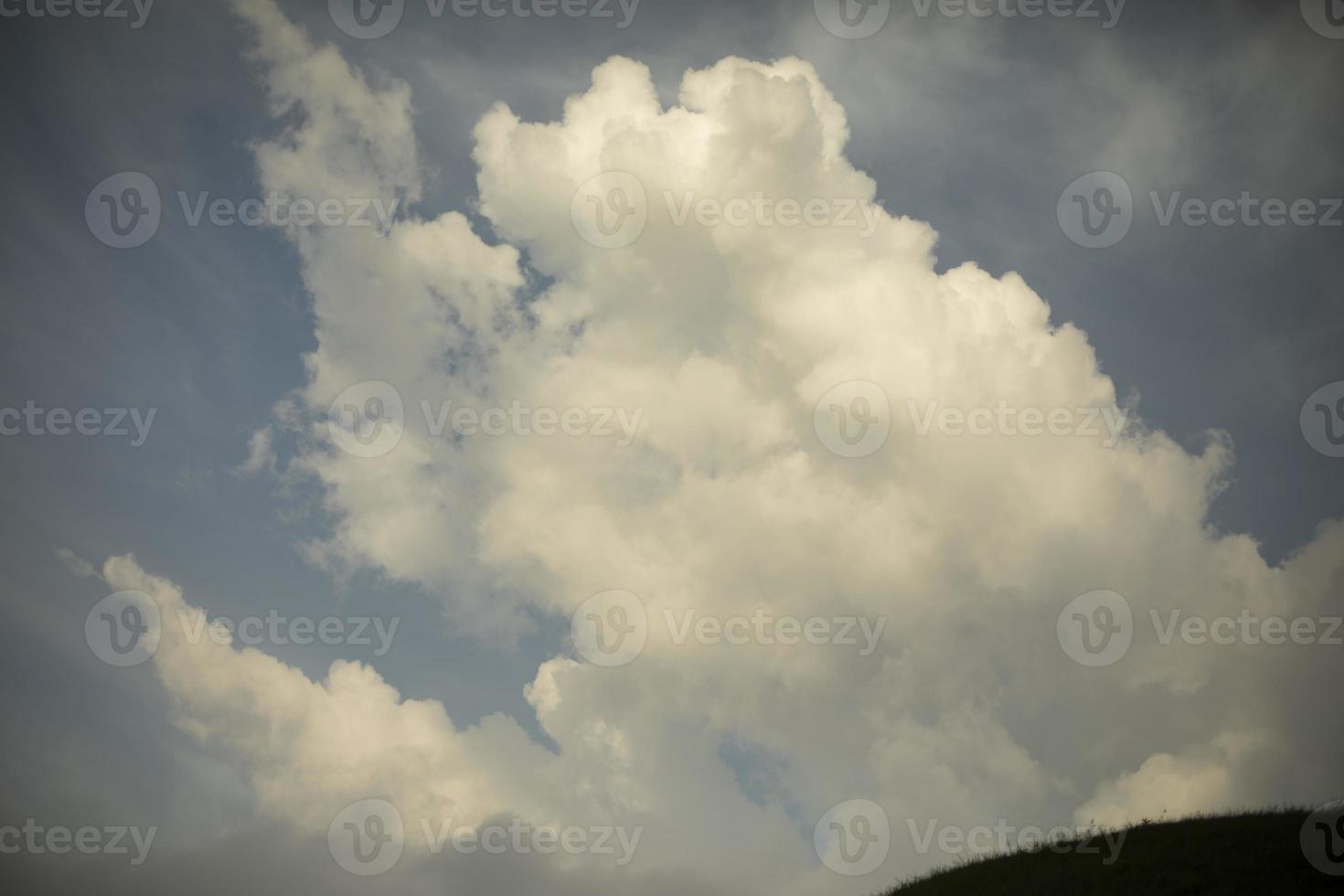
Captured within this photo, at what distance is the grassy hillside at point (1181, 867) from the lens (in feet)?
80.9

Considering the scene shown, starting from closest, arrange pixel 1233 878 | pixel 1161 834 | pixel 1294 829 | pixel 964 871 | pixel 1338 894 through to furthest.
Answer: pixel 1338 894, pixel 1233 878, pixel 1294 829, pixel 1161 834, pixel 964 871

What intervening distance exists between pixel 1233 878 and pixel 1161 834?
6169 millimetres

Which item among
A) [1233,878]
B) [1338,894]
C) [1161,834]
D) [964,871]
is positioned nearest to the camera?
[1338,894]

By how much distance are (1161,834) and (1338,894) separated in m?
9.54

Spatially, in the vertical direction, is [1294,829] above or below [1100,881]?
above

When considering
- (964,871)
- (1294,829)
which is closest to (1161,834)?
(1294,829)

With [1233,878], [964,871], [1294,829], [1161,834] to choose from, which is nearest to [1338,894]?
[1233,878]

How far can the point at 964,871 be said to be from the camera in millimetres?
35594

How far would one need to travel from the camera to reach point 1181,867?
27.4 metres

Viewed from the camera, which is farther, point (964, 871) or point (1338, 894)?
point (964, 871)

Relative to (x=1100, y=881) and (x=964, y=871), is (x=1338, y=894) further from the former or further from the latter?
(x=964, y=871)

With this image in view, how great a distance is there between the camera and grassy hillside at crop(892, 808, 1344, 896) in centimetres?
2466

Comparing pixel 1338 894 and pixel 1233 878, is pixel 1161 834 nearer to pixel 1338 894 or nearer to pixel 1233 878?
pixel 1233 878

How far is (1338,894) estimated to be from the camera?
22.0 m
